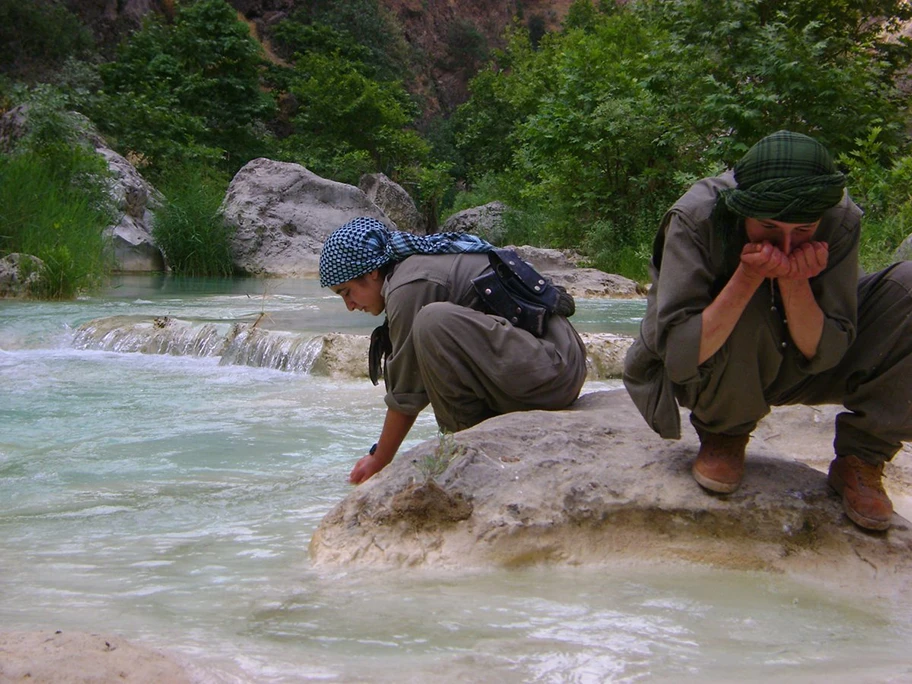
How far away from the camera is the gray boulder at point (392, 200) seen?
23844 mm

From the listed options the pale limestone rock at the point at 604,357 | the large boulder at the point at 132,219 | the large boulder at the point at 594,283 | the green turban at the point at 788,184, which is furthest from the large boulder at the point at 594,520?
the large boulder at the point at 132,219

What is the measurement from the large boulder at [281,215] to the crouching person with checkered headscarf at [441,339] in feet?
46.1

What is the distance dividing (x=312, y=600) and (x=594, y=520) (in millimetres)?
750

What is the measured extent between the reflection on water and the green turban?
2.81ft

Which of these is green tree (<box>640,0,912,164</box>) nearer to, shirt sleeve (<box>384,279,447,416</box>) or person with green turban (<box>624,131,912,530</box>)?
shirt sleeve (<box>384,279,447,416</box>)

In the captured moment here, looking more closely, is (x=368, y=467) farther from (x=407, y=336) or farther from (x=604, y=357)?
(x=604, y=357)

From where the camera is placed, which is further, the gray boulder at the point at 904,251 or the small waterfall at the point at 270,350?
the gray boulder at the point at 904,251

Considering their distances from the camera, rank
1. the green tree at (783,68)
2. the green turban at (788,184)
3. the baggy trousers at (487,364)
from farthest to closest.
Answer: the green tree at (783,68)
the baggy trousers at (487,364)
the green turban at (788,184)

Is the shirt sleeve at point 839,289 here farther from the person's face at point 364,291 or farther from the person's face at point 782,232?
the person's face at point 364,291

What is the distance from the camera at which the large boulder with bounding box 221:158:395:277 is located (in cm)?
1689

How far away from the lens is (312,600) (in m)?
2.12

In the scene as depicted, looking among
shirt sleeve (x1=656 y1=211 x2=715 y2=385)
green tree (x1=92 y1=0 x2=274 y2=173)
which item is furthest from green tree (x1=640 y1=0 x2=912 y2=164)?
green tree (x1=92 y1=0 x2=274 y2=173)

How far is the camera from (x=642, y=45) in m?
17.8

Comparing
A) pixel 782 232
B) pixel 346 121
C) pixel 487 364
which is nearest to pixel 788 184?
pixel 782 232
